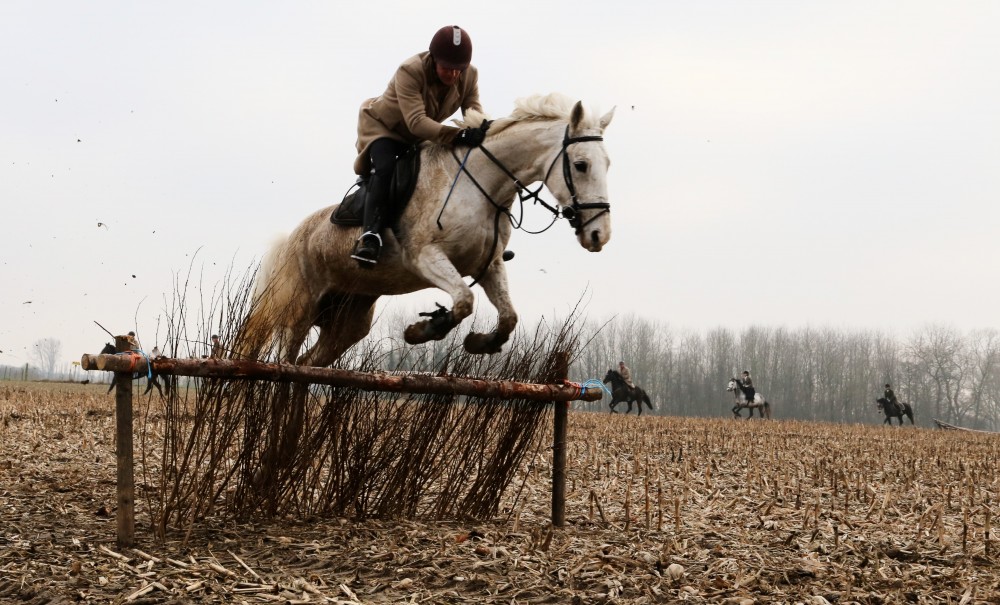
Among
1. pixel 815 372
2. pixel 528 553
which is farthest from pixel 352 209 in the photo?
pixel 815 372

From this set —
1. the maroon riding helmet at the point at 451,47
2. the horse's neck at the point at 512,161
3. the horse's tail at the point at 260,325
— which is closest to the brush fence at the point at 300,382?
the horse's tail at the point at 260,325

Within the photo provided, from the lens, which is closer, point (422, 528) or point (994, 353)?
point (422, 528)

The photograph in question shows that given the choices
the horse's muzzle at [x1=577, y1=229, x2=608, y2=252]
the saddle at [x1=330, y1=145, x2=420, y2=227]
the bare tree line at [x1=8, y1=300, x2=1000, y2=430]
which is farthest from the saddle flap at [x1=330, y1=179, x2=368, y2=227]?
the bare tree line at [x1=8, y1=300, x2=1000, y2=430]

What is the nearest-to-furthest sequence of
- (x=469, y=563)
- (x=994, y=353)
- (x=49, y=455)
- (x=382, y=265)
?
(x=469, y=563) → (x=382, y=265) → (x=49, y=455) → (x=994, y=353)

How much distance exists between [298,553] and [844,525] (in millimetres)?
3365

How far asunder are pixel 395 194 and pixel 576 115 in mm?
1283

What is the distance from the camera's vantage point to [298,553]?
13.4 feet

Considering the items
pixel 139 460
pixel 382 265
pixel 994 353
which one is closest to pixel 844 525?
pixel 382 265

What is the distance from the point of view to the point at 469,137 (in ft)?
18.7

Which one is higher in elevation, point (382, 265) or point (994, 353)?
point (994, 353)

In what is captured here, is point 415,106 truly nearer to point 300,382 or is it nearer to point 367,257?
point 367,257

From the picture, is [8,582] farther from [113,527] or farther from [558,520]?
[558,520]

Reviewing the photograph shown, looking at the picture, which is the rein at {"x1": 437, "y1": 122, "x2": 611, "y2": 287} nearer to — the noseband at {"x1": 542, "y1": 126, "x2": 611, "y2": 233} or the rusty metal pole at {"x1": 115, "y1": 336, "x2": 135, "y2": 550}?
the noseband at {"x1": 542, "y1": 126, "x2": 611, "y2": 233}

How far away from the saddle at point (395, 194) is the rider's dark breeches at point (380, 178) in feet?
0.13
